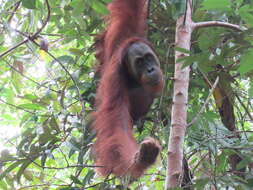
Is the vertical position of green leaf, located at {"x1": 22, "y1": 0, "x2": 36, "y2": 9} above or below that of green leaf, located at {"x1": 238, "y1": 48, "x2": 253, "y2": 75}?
above

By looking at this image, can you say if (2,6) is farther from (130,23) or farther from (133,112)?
(133,112)

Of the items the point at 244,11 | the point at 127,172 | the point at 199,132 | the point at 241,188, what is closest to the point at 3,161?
the point at 127,172

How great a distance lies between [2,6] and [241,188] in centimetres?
165

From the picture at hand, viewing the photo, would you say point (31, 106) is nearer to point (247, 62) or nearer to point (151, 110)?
point (151, 110)

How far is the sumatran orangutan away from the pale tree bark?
185mm

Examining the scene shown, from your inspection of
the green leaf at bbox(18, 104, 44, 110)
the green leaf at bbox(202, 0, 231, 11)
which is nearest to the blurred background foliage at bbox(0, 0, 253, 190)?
the green leaf at bbox(18, 104, 44, 110)

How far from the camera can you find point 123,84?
A: 230cm

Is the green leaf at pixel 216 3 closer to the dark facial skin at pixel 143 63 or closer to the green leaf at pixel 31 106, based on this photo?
the dark facial skin at pixel 143 63

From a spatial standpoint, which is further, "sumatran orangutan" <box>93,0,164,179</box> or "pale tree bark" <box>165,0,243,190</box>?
"sumatran orangutan" <box>93,0,164,179</box>

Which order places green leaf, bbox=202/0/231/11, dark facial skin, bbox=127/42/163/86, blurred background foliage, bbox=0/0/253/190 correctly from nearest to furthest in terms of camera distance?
green leaf, bbox=202/0/231/11, blurred background foliage, bbox=0/0/253/190, dark facial skin, bbox=127/42/163/86

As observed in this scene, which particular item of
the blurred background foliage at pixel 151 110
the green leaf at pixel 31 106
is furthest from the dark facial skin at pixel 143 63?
the green leaf at pixel 31 106

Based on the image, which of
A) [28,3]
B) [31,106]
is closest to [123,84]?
[31,106]

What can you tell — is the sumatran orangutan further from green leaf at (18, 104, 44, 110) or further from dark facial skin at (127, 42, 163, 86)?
green leaf at (18, 104, 44, 110)

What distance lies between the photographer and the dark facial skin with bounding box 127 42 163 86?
222 cm
